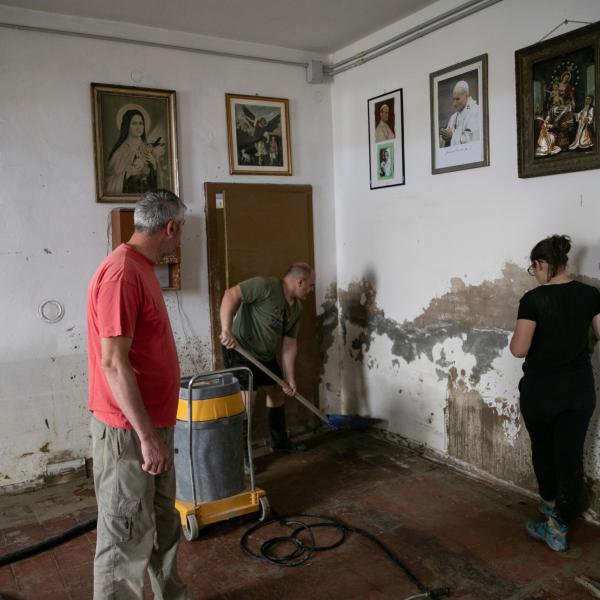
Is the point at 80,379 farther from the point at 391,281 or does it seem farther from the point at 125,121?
the point at 391,281

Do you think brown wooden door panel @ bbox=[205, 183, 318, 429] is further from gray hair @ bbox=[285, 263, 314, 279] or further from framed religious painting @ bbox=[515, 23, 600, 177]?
framed religious painting @ bbox=[515, 23, 600, 177]

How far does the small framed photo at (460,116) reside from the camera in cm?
361

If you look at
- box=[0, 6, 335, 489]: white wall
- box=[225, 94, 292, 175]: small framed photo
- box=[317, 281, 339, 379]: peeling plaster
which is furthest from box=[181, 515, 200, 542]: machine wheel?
box=[225, 94, 292, 175]: small framed photo

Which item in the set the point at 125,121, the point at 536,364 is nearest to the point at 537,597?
the point at 536,364

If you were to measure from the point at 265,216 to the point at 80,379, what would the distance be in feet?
5.86

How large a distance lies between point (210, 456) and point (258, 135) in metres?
2.53

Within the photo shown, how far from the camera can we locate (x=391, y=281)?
4.47 metres

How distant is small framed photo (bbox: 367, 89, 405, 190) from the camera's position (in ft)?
14.0

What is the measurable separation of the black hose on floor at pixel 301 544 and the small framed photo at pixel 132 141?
2.35m

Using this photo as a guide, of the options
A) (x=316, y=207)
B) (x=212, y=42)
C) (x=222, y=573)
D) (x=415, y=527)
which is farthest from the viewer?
(x=316, y=207)

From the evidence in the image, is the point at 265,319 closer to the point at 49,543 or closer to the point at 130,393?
the point at 49,543

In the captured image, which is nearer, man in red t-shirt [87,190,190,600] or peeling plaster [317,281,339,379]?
man in red t-shirt [87,190,190,600]

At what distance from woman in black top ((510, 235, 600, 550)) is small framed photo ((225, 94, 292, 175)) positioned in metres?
2.35

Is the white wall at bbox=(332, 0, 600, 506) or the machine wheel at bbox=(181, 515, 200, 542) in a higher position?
the white wall at bbox=(332, 0, 600, 506)
